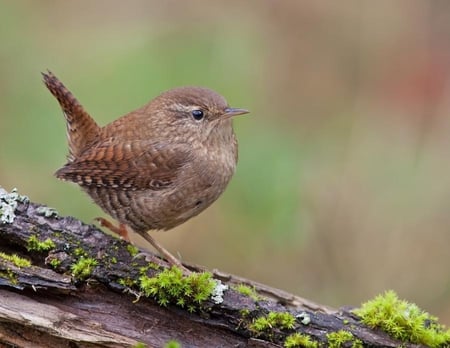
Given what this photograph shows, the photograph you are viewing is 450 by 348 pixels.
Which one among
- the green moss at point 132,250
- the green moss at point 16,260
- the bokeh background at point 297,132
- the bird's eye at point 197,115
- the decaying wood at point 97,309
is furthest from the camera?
the bokeh background at point 297,132

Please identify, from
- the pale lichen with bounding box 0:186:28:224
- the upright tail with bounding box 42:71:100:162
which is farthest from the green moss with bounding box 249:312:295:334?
the upright tail with bounding box 42:71:100:162

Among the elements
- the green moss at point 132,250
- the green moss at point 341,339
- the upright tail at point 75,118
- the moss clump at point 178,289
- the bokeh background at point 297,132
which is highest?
the bokeh background at point 297,132

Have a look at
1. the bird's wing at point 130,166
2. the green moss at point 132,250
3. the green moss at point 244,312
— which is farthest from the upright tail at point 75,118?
the green moss at point 244,312

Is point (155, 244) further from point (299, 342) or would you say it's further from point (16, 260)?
point (299, 342)

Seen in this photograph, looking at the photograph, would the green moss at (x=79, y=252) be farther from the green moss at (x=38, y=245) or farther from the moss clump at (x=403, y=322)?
the moss clump at (x=403, y=322)

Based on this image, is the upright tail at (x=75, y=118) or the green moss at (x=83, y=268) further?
the upright tail at (x=75, y=118)

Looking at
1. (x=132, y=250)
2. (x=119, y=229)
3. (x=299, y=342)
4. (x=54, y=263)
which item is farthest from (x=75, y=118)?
(x=299, y=342)
